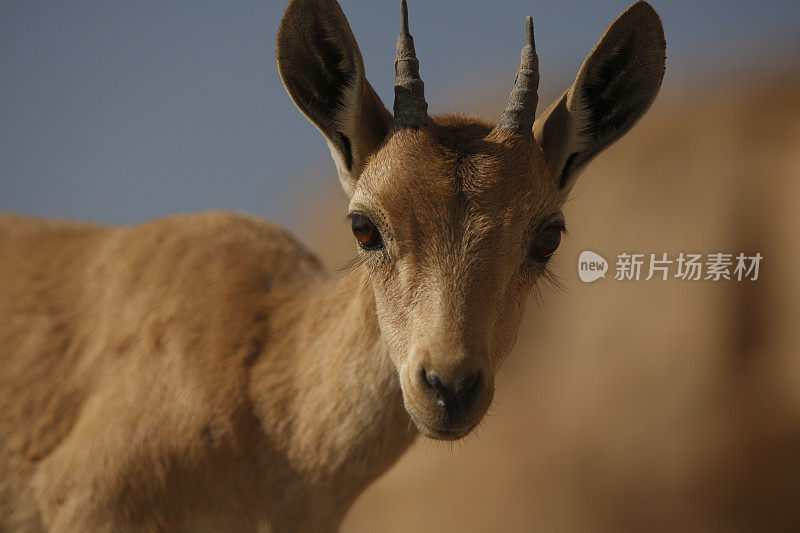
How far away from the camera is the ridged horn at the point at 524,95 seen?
11.9 ft

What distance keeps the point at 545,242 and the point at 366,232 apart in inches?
35.1

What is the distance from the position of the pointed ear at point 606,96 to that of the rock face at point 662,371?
683 cm

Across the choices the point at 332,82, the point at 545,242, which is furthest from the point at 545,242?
the point at 332,82

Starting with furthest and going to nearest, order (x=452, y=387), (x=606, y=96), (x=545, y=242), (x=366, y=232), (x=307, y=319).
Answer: (x=307, y=319), (x=606, y=96), (x=545, y=242), (x=366, y=232), (x=452, y=387)

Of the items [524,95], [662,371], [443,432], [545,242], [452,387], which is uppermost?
[524,95]

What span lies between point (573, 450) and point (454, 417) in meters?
9.92

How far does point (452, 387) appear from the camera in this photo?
114 inches

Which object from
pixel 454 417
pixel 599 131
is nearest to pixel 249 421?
pixel 454 417

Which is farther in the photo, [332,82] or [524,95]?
[332,82]

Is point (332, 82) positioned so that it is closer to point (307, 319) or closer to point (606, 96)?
point (307, 319)

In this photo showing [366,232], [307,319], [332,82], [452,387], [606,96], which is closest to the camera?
[452,387]

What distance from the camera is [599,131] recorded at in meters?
4.09

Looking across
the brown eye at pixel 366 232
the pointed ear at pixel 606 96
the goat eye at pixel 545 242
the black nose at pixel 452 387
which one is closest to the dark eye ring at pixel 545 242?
the goat eye at pixel 545 242

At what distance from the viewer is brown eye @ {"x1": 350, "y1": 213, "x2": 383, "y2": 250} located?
3445 millimetres
